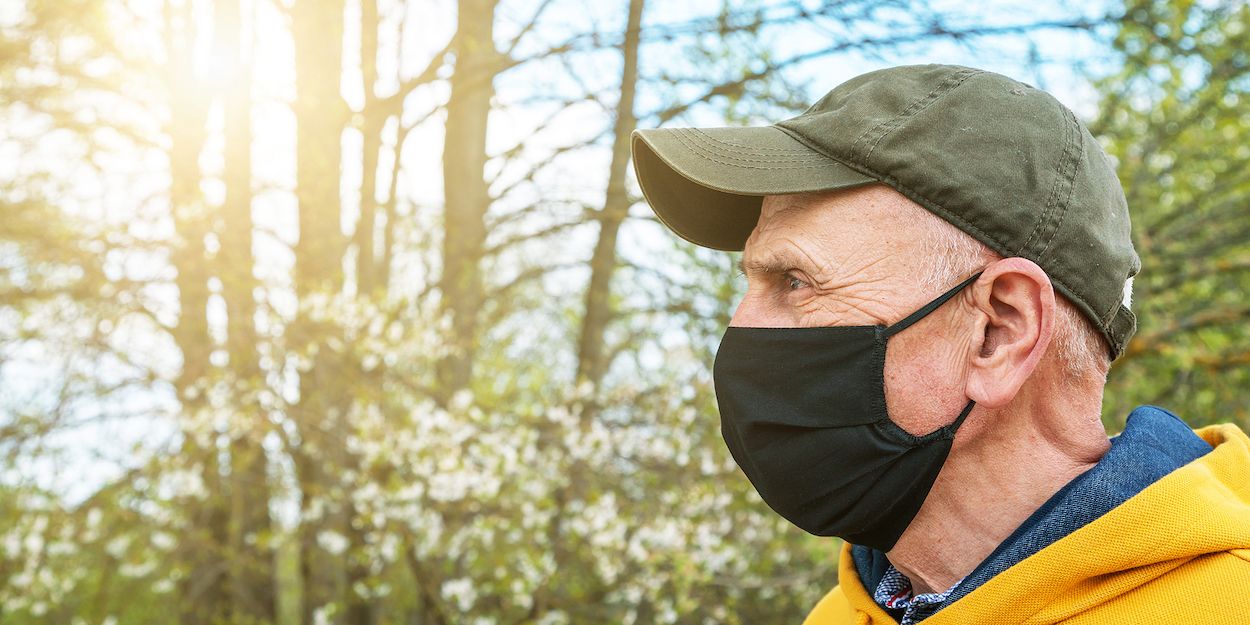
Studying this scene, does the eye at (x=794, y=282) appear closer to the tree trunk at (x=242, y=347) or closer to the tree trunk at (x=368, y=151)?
the tree trunk at (x=242, y=347)

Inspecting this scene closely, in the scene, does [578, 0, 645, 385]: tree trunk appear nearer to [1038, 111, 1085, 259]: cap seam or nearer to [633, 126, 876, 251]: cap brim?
[633, 126, 876, 251]: cap brim

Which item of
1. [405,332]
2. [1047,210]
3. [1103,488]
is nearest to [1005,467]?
[1103,488]

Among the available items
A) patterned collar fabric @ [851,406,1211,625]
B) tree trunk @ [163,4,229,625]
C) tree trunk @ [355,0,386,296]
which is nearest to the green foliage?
patterned collar fabric @ [851,406,1211,625]

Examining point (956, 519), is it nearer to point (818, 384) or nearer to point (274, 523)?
point (818, 384)

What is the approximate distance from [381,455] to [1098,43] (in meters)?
4.63

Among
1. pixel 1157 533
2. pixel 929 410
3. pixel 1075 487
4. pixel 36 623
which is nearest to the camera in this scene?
pixel 1157 533

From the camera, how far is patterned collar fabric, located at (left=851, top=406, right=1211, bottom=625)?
1.44 meters

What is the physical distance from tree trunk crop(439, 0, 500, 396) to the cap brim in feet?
15.7

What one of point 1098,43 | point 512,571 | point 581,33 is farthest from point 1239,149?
point 512,571

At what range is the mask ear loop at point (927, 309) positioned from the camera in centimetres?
158

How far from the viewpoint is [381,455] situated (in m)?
5.76

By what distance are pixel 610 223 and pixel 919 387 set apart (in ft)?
17.2

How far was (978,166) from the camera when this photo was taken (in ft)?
5.01

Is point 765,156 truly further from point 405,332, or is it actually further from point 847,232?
point 405,332
